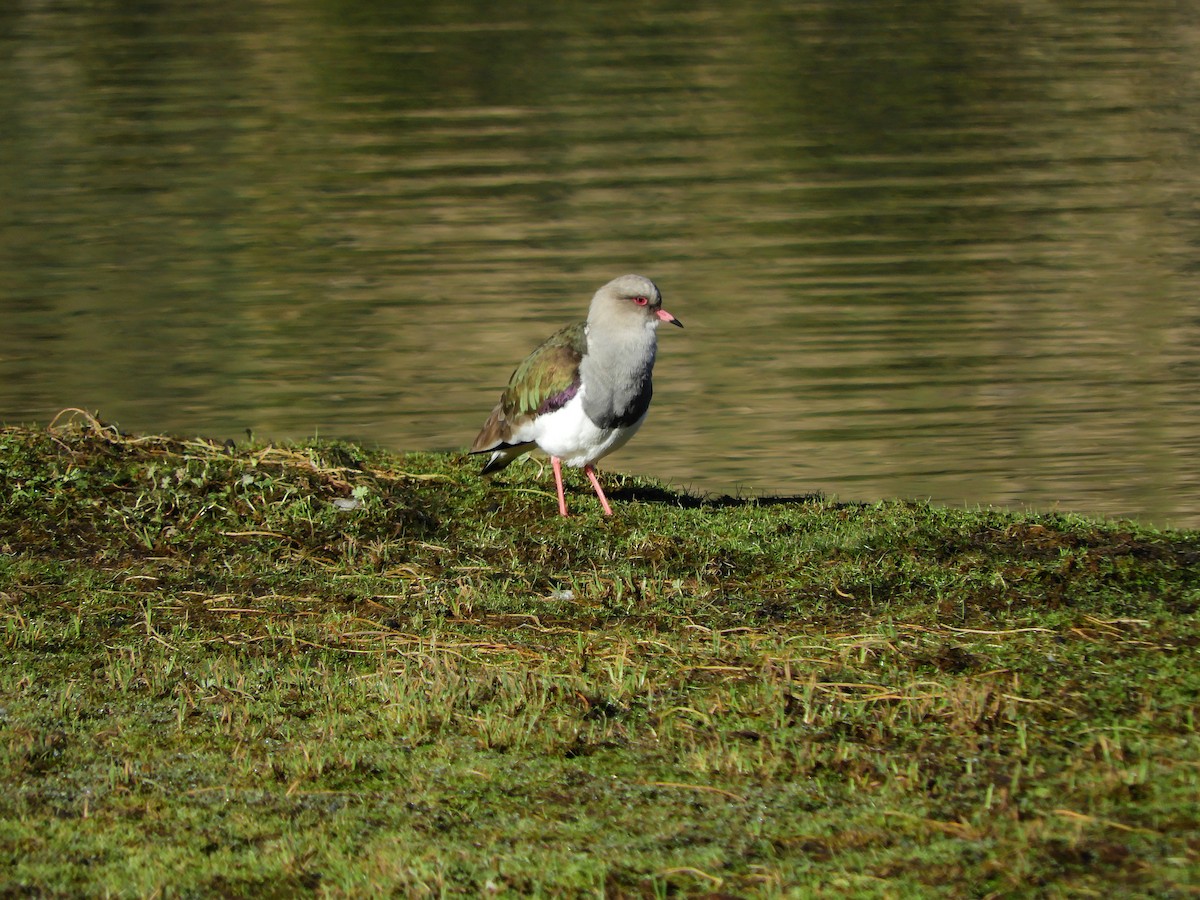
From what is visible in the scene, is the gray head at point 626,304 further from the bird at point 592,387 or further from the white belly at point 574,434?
the white belly at point 574,434

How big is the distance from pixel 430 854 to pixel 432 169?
21026 millimetres

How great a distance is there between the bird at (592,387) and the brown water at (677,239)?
2710 millimetres

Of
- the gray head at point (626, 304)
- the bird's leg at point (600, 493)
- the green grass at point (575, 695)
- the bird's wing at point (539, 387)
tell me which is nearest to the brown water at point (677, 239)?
the bird's leg at point (600, 493)

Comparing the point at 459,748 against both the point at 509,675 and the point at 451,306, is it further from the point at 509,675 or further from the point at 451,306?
the point at 451,306

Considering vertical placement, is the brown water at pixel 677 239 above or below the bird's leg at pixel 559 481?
below

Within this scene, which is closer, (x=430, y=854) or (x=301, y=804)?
(x=430, y=854)

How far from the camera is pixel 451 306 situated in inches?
680

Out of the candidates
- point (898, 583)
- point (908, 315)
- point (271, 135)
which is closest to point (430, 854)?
→ point (898, 583)

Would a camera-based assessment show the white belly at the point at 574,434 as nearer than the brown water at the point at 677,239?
Yes

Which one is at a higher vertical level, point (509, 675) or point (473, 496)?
point (509, 675)

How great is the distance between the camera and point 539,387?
348 inches

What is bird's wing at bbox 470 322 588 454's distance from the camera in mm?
8742

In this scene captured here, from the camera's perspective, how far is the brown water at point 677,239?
523 inches

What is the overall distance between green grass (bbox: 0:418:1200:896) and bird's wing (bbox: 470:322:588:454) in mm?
501
